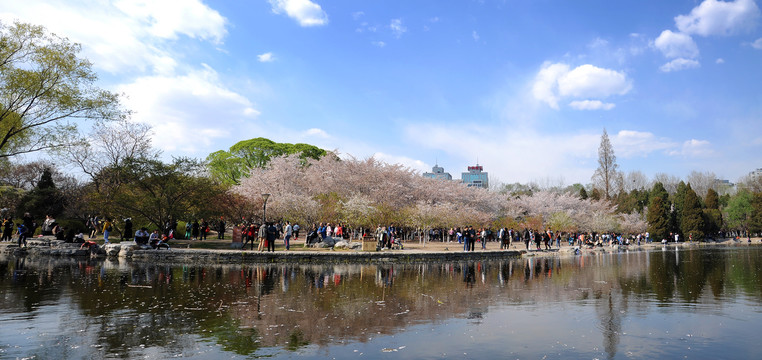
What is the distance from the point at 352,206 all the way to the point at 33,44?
73.8 ft

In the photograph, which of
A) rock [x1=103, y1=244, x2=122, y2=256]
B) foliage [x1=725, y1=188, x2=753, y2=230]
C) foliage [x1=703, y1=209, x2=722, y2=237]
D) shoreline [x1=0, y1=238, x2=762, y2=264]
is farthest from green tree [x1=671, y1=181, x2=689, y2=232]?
rock [x1=103, y1=244, x2=122, y2=256]

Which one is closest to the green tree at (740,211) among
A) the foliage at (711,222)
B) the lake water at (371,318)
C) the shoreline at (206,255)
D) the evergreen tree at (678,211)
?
the foliage at (711,222)

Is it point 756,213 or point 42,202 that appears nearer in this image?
point 42,202

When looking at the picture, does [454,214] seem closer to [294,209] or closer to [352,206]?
[352,206]

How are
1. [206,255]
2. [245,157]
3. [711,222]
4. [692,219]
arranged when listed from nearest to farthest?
[206,255]
[245,157]
[692,219]
[711,222]

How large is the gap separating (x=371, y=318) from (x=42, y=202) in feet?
145

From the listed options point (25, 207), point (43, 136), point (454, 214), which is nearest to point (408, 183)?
point (454, 214)

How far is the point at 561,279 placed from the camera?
15.8 m

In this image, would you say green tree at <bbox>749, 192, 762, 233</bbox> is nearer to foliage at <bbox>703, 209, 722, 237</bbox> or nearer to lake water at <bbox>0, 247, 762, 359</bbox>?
foliage at <bbox>703, 209, 722, 237</bbox>

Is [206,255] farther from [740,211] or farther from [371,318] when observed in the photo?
[740,211]

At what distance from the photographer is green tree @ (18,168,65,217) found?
39394 millimetres

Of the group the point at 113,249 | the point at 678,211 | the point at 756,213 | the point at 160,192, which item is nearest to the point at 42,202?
the point at 160,192

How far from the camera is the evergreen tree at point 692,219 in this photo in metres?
63.4

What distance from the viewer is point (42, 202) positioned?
4006 centimetres
